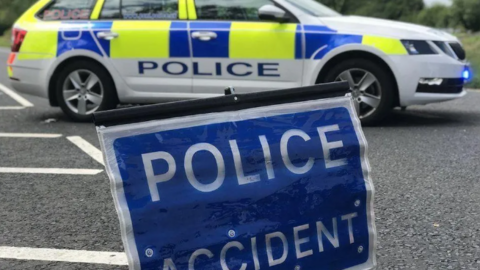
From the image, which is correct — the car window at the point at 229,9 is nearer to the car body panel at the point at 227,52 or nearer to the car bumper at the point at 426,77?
the car body panel at the point at 227,52

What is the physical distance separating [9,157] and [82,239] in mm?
2345

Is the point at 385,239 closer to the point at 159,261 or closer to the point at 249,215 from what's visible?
the point at 249,215

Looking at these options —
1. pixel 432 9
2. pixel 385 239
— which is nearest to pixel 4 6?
pixel 432 9

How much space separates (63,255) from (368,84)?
4010 millimetres

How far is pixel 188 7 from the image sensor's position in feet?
22.2

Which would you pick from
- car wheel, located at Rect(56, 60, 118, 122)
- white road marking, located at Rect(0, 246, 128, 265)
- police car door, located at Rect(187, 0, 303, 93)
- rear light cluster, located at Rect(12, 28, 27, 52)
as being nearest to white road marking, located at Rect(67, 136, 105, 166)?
car wheel, located at Rect(56, 60, 118, 122)

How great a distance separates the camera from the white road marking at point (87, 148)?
536 centimetres

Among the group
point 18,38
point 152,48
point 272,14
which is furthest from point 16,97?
point 272,14

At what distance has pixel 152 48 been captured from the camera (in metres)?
6.63

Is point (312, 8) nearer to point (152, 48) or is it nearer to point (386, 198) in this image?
point (152, 48)

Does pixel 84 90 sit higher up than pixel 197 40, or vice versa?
pixel 197 40

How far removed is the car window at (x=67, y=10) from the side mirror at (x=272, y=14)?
1907 millimetres

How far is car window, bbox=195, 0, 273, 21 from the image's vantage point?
21.7 ft

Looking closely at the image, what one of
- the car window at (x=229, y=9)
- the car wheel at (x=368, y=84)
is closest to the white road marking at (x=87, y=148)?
the car window at (x=229, y=9)
